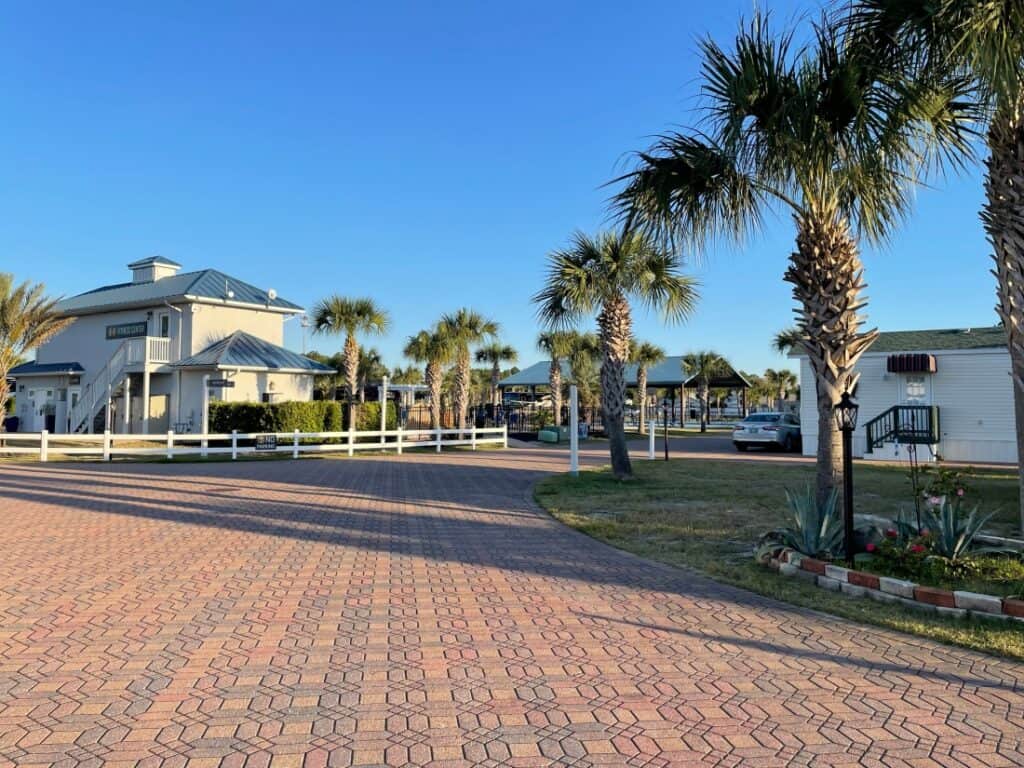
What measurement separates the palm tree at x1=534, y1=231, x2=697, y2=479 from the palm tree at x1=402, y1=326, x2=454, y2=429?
15.2 m

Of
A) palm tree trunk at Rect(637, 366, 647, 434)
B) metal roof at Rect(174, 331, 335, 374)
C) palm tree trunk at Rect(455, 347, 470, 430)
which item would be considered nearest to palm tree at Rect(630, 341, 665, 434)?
palm tree trunk at Rect(637, 366, 647, 434)

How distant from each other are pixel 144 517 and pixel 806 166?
33.0 feet

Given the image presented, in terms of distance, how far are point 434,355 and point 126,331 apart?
1368 cm

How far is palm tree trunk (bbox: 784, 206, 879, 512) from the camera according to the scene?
798cm

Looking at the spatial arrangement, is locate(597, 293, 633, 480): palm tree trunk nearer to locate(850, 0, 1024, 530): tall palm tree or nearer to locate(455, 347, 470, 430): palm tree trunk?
locate(850, 0, 1024, 530): tall palm tree

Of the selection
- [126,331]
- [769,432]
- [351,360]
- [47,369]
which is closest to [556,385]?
[351,360]

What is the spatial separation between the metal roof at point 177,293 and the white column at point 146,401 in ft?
9.58

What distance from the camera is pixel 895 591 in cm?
586

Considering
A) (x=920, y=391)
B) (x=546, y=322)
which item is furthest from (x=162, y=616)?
(x=920, y=391)

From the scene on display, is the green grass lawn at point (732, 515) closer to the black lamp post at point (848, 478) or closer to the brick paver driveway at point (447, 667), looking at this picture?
the brick paver driveway at point (447, 667)

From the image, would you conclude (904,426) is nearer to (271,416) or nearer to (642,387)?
(642,387)

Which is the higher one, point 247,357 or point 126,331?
point 126,331

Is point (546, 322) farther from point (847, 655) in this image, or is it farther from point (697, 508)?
point (847, 655)

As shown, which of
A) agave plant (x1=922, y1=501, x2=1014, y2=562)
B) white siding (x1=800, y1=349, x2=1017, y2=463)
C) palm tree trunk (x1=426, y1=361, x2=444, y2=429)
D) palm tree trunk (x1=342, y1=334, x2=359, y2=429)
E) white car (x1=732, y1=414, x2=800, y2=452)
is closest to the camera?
agave plant (x1=922, y1=501, x2=1014, y2=562)
